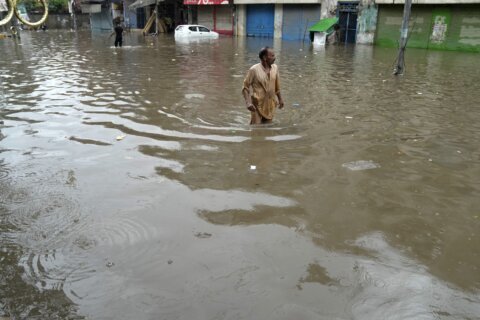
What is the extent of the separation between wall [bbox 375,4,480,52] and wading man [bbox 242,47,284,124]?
18.9 meters

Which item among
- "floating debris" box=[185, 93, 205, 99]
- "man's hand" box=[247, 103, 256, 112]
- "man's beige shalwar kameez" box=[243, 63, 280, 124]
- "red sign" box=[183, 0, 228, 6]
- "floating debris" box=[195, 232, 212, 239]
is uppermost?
"red sign" box=[183, 0, 228, 6]

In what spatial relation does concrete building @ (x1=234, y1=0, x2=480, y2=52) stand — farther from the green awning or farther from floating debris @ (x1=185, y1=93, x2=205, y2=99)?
floating debris @ (x1=185, y1=93, x2=205, y2=99)

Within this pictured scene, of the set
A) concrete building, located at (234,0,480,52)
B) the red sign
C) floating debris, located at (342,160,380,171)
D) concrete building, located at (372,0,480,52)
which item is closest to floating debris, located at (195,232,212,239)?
floating debris, located at (342,160,380,171)

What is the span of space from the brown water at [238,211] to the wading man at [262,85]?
47 centimetres

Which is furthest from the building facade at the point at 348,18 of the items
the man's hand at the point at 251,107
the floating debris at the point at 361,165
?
the floating debris at the point at 361,165

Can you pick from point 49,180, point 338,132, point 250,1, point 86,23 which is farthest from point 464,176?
point 86,23

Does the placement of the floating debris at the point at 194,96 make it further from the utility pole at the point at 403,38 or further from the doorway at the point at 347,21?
the doorway at the point at 347,21

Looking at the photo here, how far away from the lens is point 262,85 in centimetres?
640

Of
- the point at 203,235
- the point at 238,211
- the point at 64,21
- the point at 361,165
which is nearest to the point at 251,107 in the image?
the point at 361,165

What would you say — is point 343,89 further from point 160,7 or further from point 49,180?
point 160,7

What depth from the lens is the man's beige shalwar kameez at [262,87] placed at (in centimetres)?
634

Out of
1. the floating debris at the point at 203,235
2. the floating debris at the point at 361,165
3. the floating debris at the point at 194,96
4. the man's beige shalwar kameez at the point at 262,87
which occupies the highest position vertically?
the man's beige shalwar kameez at the point at 262,87

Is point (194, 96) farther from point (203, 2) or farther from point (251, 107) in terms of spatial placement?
point (203, 2)

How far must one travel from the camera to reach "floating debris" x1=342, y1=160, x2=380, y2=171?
5.25 meters
